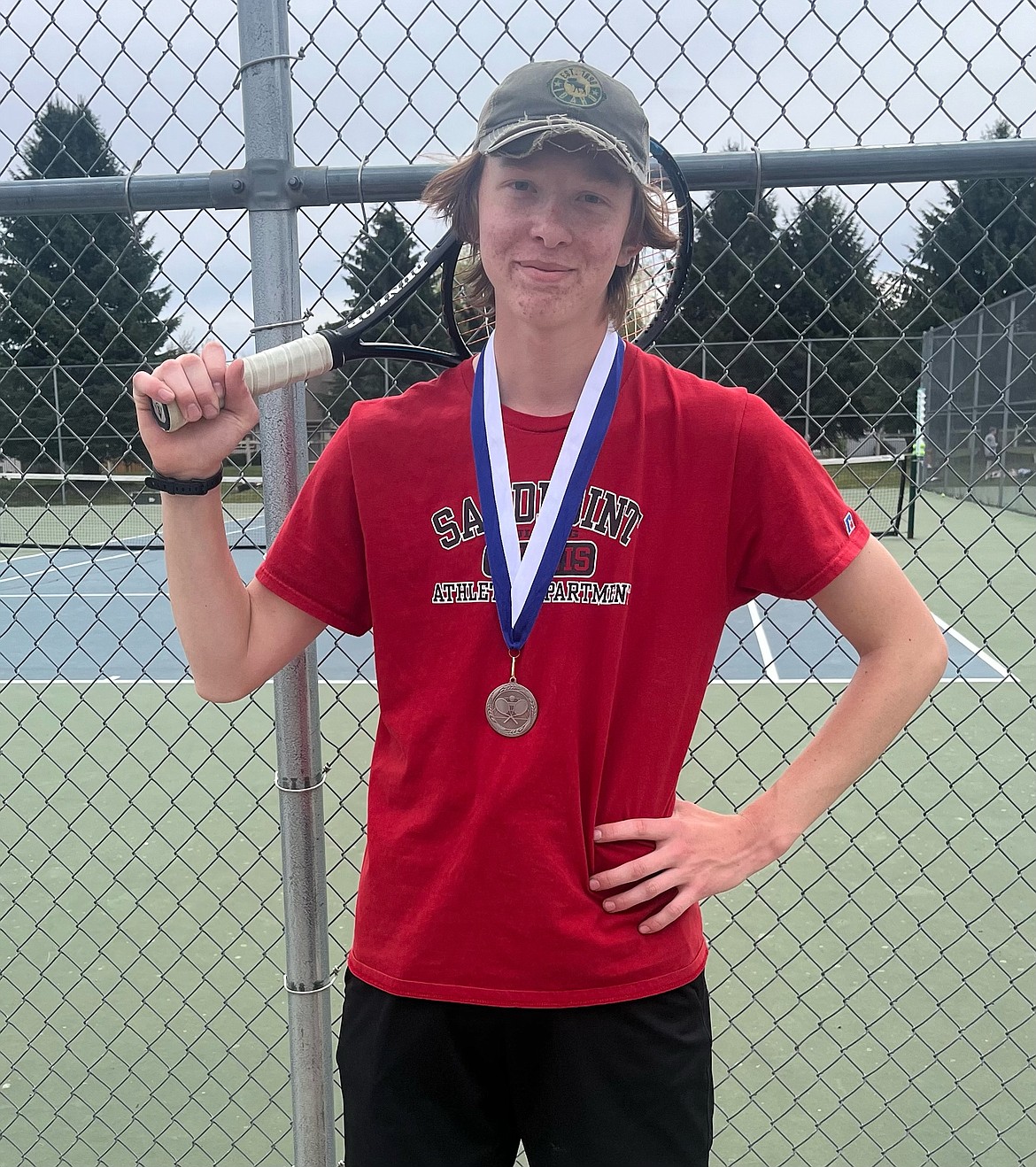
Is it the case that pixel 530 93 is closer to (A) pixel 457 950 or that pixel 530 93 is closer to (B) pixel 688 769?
(A) pixel 457 950

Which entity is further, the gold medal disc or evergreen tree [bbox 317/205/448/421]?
evergreen tree [bbox 317/205/448/421]

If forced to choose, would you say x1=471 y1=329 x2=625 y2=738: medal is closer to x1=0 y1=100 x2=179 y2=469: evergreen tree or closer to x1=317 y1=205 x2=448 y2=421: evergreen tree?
x1=317 y1=205 x2=448 y2=421: evergreen tree

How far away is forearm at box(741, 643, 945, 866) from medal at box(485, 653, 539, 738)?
1.22 feet

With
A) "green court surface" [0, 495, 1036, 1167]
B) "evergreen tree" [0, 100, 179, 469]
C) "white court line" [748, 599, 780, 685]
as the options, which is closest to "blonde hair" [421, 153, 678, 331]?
"green court surface" [0, 495, 1036, 1167]

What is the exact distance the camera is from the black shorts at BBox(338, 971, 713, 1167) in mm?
1365

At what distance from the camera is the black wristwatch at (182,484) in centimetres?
130

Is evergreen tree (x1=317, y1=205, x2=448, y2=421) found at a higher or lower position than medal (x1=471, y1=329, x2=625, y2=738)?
higher

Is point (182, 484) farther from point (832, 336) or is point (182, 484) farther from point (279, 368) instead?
point (832, 336)

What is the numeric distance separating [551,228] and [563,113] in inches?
6.5

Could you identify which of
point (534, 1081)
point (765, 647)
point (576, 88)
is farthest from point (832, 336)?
point (534, 1081)

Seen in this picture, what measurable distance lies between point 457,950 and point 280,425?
35.8 inches

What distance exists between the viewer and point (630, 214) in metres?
1.40

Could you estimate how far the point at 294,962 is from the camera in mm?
1791

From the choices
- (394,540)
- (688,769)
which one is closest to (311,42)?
(394,540)
